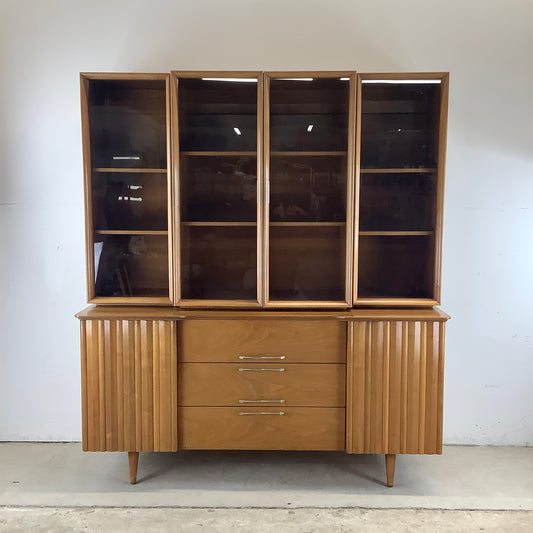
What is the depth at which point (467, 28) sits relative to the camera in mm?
Result: 2400

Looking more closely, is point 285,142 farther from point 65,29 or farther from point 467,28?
point 65,29

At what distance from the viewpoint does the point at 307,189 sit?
2246 millimetres

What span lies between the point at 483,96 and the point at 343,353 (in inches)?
60.5

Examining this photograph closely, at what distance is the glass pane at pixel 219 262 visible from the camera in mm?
2203

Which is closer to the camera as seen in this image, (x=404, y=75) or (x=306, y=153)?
(x=404, y=75)

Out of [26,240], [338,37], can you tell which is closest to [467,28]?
[338,37]

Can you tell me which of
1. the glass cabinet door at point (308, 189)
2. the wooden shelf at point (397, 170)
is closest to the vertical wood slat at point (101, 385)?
the glass cabinet door at point (308, 189)

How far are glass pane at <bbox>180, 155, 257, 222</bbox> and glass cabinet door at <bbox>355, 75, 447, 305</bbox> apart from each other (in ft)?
1.71

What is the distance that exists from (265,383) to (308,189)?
3.05 feet

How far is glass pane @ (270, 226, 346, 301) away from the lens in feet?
7.21

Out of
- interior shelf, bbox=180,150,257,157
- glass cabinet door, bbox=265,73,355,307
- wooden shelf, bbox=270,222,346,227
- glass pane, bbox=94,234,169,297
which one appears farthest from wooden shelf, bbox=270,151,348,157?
glass pane, bbox=94,234,169,297

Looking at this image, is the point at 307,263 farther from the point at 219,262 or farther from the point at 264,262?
the point at 219,262

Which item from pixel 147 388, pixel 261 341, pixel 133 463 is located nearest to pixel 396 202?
pixel 261 341

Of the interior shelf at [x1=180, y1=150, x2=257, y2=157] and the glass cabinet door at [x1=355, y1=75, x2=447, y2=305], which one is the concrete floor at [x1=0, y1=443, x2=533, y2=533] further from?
the interior shelf at [x1=180, y1=150, x2=257, y2=157]
